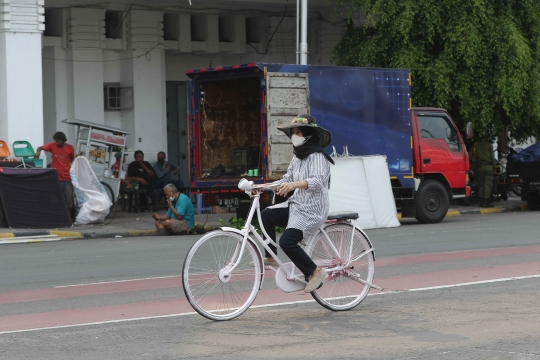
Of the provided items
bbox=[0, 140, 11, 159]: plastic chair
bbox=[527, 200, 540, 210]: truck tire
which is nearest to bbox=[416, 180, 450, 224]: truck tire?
bbox=[527, 200, 540, 210]: truck tire

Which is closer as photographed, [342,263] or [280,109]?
[342,263]

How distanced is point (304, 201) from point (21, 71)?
1392 cm

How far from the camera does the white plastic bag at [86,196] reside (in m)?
20.5

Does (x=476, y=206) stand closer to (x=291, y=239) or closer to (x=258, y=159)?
(x=258, y=159)

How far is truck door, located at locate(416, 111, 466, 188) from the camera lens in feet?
66.7

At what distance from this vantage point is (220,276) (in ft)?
27.0

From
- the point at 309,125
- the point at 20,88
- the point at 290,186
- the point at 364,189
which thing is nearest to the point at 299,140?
the point at 309,125

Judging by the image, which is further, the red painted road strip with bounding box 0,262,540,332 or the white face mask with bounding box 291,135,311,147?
the red painted road strip with bounding box 0,262,540,332

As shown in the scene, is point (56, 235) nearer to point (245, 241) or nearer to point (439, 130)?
point (439, 130)

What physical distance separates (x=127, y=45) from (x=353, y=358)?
19.4m

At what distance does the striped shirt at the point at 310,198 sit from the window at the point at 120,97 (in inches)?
688

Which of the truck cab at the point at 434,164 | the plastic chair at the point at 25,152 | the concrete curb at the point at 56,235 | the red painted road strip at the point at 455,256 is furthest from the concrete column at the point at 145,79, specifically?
the red painted road strip at the point at 455,256

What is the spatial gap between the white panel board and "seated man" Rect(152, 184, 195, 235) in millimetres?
2664

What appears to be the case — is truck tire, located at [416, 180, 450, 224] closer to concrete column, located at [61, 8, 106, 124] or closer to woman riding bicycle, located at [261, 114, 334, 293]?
concrete column, located at [61, 8, 106, 124]
